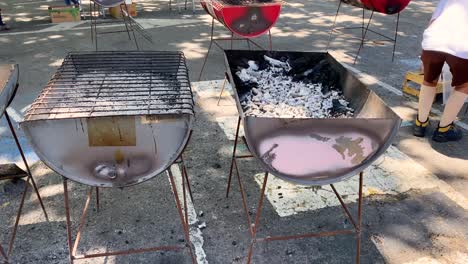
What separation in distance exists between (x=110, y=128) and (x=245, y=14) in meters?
3.08

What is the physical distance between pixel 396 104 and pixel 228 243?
3.08 metres

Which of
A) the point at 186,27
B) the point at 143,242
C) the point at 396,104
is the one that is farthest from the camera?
the point at 186,27

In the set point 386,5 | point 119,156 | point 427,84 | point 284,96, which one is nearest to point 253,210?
point 284,96

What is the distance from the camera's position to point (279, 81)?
3.27 m

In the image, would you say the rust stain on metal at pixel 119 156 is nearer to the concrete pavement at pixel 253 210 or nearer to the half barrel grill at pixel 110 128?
the half barrel grill at pixel 110 128

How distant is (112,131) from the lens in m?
2.05

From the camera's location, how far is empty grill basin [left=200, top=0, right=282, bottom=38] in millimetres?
4561

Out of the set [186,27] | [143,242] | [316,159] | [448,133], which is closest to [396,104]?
[448,133]

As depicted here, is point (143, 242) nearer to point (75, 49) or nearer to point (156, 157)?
point (156, 157)

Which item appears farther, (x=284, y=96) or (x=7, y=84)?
(x=284, y=96)

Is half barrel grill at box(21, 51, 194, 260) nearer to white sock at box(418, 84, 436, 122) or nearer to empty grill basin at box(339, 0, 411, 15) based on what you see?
white sock at box(418, 84, 436, 122)

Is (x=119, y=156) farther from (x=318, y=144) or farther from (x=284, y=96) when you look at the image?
(x=284, y=96)

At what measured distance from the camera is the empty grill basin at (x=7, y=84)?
7.06ft

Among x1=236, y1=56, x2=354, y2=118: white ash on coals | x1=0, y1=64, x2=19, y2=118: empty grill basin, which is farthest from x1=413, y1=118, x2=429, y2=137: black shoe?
x1=0, y1=64, x2=19, y2=118: empty grill basin
